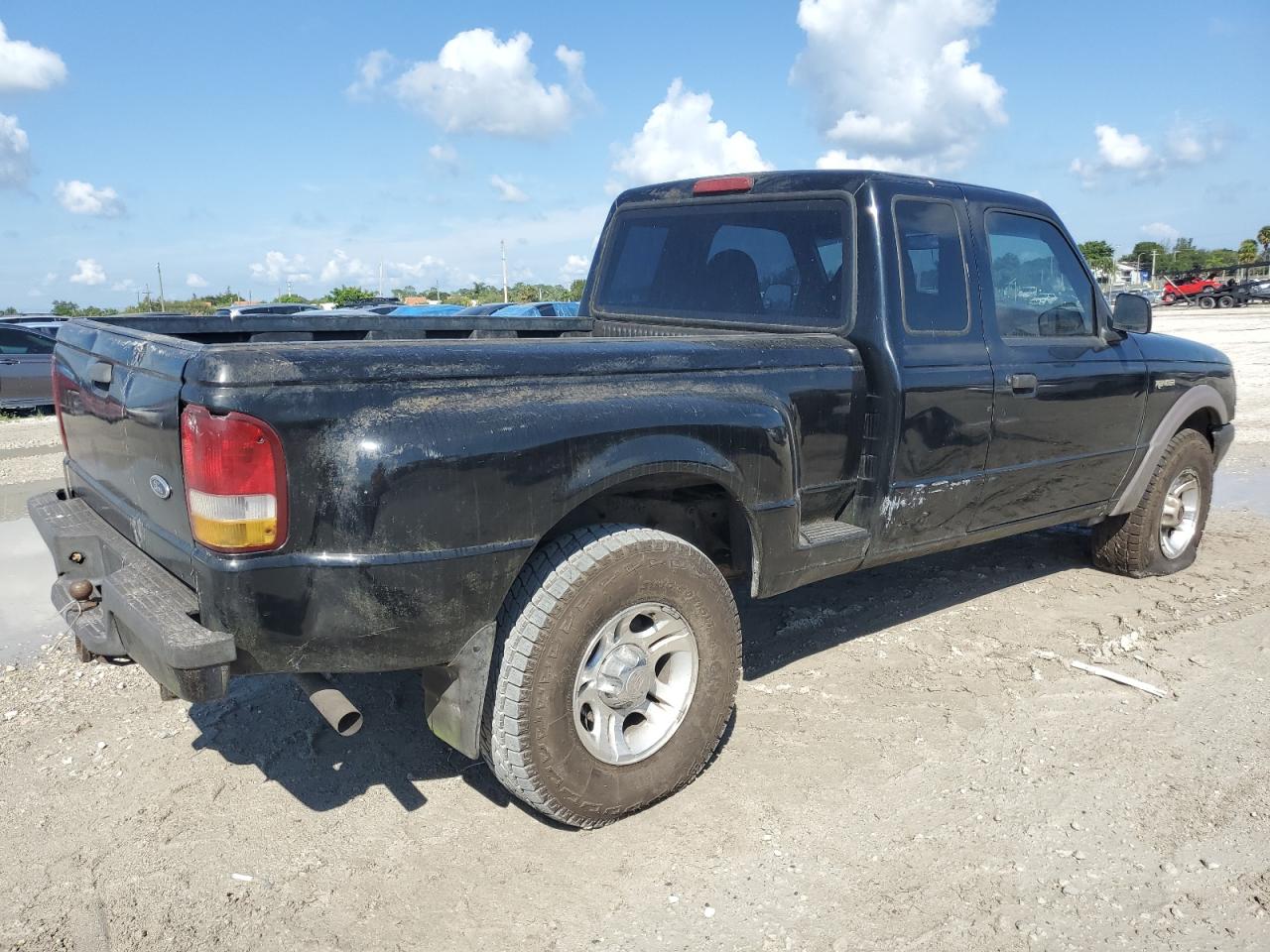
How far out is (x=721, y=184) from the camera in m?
4.30

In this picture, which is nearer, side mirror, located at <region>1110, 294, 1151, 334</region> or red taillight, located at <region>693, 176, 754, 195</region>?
red taillight, located at <region>693, 176, 754, 195</region>

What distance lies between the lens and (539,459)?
8.71 feet

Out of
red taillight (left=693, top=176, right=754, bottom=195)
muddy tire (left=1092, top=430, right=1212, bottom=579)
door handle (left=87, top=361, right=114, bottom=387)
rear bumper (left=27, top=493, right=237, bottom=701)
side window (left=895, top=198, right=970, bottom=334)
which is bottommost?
muddy tire (left=1092, top=430, right=1212, bottom=579)

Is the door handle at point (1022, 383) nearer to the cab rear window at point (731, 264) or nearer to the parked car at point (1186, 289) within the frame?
the cab rear window at point (731, 264)

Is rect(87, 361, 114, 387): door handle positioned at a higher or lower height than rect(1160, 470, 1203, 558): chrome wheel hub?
higher

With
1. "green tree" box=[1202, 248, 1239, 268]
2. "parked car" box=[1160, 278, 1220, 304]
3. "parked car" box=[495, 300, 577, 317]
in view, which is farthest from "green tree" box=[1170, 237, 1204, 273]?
"parked car" box=[495, 300, 577, 317]

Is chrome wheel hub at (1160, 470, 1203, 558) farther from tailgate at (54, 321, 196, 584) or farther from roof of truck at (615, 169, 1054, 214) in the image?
tailgate at (54, 321, 196, 584)

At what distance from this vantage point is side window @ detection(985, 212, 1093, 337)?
4.23m

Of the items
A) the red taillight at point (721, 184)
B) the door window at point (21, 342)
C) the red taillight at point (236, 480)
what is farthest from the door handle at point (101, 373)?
the door window at point (21, 342)

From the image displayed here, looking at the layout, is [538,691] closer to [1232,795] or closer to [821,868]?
[821,868]

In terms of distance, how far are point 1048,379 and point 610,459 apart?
240cm

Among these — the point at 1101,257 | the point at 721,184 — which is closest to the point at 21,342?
the point at 721,184

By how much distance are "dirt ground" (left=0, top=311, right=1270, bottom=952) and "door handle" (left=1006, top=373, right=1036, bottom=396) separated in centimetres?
121

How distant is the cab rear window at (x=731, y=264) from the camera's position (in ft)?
12.8
